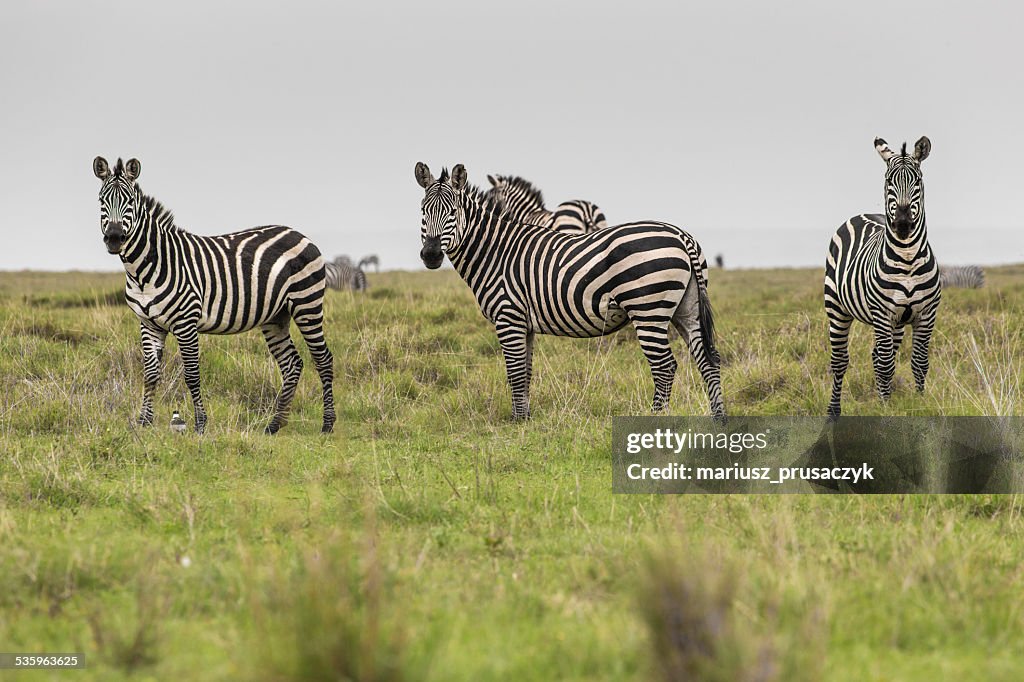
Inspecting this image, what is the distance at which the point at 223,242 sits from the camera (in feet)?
32.7

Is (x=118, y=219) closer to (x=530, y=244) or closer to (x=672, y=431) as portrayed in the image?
(x=530, y=244)

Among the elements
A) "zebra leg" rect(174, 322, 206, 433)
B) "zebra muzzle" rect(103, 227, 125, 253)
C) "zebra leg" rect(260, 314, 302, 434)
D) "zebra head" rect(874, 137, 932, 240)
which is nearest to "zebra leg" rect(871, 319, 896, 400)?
"zebra head" rect(874, 137, 932, 240)

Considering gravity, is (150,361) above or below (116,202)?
below

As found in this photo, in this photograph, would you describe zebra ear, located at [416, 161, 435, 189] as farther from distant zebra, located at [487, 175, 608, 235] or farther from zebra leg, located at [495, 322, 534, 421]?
zebra leg, located at [495, 322, 534, 421]

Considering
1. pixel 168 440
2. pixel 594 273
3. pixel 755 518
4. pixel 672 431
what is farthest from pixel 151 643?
pixel 594 273

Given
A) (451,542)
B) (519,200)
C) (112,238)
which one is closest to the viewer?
(451,542)

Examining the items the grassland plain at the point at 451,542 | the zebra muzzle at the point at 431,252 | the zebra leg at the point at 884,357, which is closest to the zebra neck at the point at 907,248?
the zebra leg at the point at 884,357

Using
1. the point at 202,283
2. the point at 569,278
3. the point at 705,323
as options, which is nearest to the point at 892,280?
the point at 705,323

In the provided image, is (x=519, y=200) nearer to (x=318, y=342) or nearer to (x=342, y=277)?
(x=318, y=342)

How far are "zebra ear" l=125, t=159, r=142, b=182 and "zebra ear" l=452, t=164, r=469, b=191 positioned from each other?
3186mm

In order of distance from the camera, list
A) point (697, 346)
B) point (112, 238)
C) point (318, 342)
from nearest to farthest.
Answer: point (112, 238)
point (697, 346)
point (318, 342)

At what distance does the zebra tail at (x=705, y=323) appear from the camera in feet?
31.5

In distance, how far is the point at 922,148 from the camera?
953 cm

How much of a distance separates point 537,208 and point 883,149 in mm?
4208
